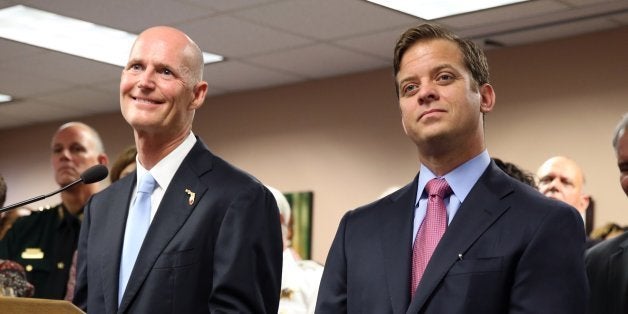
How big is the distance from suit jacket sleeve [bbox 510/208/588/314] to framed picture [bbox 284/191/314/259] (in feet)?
21.1

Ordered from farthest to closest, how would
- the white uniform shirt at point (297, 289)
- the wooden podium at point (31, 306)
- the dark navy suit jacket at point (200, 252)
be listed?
1. the white uniform shirt at point (297, 289)
2. the dark navy suit jacket at point (200, 252)
3. the wooden podium at point (31, 306)

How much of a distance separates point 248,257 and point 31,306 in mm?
626

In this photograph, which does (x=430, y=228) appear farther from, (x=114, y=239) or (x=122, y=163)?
(x=122, y=163)

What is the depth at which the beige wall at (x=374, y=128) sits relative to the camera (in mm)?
6977

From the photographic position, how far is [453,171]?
2.31 metres

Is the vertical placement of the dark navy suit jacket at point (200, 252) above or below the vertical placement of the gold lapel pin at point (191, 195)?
below

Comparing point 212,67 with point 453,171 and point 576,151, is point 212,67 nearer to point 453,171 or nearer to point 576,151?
point 576,151

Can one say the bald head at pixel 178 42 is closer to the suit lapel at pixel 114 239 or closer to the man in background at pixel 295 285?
the suit lapel at pixel 114 239

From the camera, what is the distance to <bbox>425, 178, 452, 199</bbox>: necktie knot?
230 cm

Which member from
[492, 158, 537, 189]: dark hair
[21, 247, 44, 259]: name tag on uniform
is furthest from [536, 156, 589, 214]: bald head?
[21, 247, 44, 259]: name tag on uniform

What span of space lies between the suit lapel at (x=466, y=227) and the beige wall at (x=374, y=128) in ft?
15.6

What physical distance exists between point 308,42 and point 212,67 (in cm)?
110

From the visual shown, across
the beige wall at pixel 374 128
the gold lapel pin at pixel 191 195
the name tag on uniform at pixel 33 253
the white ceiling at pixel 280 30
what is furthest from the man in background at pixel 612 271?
the beige wall at pixel 374 128

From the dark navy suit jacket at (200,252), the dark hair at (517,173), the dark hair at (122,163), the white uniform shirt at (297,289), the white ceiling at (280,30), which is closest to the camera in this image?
the dark navy suit jacket at (200,252)
